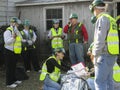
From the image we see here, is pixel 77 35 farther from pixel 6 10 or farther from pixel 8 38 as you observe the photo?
pixel 6 10

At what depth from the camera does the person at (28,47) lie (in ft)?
35.8

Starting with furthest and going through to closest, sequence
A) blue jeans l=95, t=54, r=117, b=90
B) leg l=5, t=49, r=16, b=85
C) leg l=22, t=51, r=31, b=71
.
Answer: leg l=22, t=51, r=31, b=71 < leg l=5, t=49, r=16, b=85 < blue jeans l=95, t=54, r=117, b=90

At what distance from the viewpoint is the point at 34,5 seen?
15383mm

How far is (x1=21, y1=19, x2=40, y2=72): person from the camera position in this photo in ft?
35.8

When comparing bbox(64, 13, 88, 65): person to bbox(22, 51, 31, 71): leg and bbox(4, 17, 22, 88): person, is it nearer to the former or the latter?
bbox(4, 17, 22, 88): person

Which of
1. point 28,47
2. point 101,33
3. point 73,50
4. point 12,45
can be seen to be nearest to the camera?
point 101,33

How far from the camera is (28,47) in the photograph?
11.1 m

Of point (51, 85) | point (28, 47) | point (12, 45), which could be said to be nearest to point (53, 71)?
point (51, 85)

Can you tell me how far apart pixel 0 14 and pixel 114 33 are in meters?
10.1

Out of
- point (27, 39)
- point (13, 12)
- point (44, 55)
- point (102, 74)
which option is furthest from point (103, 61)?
point (13, 12)

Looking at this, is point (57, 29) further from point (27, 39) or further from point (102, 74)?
point (102, 74)

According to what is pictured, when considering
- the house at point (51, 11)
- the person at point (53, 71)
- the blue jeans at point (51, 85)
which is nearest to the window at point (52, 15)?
the house at point (51, 11)

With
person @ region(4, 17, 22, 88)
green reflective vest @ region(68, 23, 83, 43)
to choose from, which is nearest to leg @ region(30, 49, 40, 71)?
green reflective vest @ region(68, 23, 83, 43)

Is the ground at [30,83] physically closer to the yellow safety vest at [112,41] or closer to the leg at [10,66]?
the leg at [10,66]
